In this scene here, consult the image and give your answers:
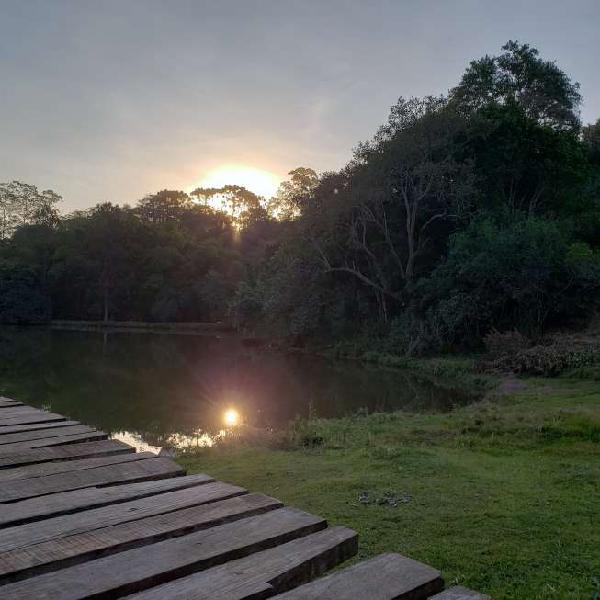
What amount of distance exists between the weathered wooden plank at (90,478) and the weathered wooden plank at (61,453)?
354 mm

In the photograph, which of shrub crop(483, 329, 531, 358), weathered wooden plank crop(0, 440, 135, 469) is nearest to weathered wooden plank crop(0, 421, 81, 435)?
weathered wooden plank crop(0, 440, 135, 469)

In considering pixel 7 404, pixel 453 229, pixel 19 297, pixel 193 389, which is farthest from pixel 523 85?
pixel 19 297

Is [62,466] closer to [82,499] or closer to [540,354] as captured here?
[82,499]

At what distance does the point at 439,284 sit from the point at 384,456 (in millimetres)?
16758

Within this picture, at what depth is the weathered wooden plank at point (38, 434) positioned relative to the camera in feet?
10.9

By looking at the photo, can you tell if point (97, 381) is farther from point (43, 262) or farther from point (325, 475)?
point (43, 262)

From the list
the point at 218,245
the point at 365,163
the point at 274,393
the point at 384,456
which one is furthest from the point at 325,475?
the point at 218,245

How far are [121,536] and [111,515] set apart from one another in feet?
0.69

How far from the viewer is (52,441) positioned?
3.20m

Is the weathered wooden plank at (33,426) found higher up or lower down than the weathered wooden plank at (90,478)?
lower down

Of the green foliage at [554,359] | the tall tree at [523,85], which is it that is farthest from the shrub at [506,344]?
the tall tree at [523,85]

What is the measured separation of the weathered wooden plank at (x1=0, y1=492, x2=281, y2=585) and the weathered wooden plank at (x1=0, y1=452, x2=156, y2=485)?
2.74ft

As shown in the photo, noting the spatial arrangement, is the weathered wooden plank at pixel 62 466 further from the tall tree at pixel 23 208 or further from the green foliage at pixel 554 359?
the tall tree at pixel 23 208

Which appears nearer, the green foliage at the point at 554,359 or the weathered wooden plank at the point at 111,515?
the weathered wooden plank at the point at 111,515
